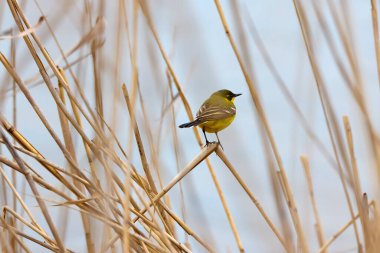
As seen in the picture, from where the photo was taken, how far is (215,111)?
2807mm

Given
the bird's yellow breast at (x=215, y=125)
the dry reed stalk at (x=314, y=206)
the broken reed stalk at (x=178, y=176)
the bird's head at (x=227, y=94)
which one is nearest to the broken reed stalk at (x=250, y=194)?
the broken reed stalk at (x=178, y=176)

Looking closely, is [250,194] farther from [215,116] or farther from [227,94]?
[227,94]

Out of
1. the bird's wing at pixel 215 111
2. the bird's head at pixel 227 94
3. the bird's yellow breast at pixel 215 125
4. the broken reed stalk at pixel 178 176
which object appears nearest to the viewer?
the broken reed stalk at pixel 178 176

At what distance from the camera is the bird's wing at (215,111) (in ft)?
8.61

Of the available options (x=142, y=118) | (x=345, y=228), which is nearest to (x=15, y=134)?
(x=142, y=118)

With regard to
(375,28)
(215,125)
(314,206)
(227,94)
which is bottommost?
(314,206)

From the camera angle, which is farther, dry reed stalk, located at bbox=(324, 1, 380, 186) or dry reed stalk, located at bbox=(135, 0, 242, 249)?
dry reed stalk, located at bbox=(135, 0, 242, 249)

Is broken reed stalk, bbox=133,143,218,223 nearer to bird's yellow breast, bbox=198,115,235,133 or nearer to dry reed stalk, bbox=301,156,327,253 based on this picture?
dry reed stalk, bbox=301,156,327,253

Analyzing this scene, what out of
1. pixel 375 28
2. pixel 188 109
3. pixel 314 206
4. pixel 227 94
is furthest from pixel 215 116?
pixel 375 28

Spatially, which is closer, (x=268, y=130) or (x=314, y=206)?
(x=268, y=130)

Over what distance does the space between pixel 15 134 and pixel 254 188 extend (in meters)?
0.61

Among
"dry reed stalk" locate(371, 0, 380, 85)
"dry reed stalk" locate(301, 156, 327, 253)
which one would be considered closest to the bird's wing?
"dry reed stalk" locate(301, 156, 327, 253)

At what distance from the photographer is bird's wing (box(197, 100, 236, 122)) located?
2.63 meters

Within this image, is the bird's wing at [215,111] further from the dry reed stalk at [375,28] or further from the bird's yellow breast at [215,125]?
the dry reed stalk at [375,28]
